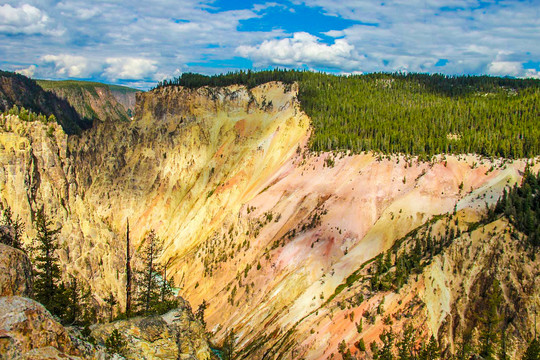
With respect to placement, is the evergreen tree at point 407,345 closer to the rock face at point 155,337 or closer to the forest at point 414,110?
the rock face at point 155,337

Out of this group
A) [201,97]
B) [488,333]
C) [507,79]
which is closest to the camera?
[488,333]

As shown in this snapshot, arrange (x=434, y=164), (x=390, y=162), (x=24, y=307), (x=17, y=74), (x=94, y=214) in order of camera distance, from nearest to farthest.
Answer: (x=24, y=307) < (x=94, y=214) < (x=434, y=164) < (x=390, y=162) < (x=17, y=74)

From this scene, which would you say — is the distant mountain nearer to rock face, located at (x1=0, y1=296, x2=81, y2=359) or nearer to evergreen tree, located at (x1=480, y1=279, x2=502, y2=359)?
evergreen tree, located at (x1=480, y1=279, x2=502, y2=359)

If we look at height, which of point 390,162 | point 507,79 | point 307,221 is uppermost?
point 507,79

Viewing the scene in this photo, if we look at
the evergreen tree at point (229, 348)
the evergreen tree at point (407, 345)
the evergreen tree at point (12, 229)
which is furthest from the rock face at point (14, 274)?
the evergreen tree at point (229, 348)

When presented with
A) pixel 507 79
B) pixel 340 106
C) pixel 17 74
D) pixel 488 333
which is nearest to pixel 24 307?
pixel 488 333

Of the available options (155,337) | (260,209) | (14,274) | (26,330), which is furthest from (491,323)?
(260,209)

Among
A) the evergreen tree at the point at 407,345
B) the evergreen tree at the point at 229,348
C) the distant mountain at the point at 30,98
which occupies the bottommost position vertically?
the evergreen tree at the point at 229,348

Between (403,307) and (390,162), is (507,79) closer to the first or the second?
(390,162)

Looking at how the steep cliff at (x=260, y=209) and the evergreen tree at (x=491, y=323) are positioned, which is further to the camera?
the steep cliff at (x=260, y=209)
